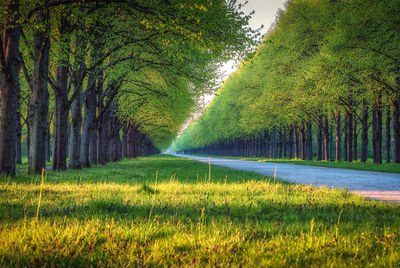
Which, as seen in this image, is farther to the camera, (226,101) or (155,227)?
(226,101)

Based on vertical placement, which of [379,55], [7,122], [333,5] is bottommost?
[7,122]

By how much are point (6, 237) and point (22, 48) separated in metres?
12.0

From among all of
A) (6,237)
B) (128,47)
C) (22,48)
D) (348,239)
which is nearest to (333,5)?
(128,47)

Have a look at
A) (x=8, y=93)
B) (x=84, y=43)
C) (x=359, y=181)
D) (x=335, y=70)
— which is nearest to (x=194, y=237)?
(x=8, y=93)

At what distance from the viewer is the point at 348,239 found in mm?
2760

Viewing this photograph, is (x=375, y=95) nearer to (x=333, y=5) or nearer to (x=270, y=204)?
(x=333, y=5)

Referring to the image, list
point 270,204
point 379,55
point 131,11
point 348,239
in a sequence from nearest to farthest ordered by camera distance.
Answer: point 348,239 → point 270,204 → point 131,11 → point 379,55

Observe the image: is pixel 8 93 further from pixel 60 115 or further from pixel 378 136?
pixel 378 136

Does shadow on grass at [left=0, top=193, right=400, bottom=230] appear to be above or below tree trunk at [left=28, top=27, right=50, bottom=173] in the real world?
below

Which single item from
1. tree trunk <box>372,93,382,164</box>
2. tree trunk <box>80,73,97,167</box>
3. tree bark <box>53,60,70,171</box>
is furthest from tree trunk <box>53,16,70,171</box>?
tree trunk <box>372,93,382,164</box>

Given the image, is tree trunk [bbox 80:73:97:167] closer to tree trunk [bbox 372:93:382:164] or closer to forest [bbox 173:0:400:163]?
forest [bbox 173:0:400:163]

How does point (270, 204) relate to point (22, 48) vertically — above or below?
below

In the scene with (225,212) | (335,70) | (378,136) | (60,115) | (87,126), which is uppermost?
(335,70)

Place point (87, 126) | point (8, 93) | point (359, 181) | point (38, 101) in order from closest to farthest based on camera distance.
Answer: point (8, 93) < point (359, 181) < point (38, 101) < point (87, 126)
